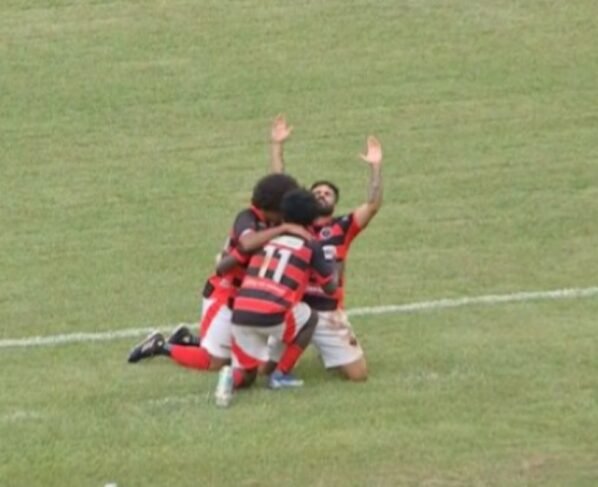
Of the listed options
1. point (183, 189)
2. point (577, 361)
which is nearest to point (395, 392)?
point (577, 361)

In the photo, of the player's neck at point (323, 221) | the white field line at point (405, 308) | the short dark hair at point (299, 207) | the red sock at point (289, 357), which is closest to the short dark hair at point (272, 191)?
the short dark hair at point (299, 207)

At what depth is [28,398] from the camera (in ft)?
40.1

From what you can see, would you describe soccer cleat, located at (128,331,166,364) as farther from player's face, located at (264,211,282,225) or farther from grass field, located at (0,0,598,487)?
player's face, located at (264,211,282,225)

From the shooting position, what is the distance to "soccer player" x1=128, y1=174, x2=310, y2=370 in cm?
1234

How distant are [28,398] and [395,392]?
212 centimetres

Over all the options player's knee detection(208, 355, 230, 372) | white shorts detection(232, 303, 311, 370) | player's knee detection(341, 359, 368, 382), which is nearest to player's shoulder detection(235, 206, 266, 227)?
white shorts detection(232, 303, 311, 370)

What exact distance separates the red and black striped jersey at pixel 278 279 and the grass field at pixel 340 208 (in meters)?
0.50

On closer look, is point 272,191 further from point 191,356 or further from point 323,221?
point 191,356

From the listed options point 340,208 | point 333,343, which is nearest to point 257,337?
point 333,343

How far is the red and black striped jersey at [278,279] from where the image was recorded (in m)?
12.1

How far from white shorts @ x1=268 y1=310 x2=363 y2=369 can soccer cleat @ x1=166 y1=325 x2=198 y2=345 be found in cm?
84

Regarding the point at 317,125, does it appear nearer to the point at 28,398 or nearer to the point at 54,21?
the point at 54,21

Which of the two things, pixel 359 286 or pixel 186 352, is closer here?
pixel 186 352

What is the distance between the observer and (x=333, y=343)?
1245 centimetres
